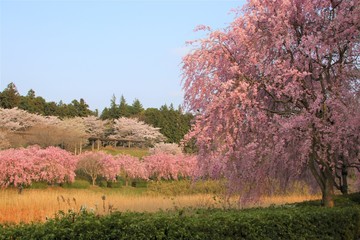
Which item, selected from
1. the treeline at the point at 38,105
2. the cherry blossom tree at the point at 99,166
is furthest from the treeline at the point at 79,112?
the cherry blossom tree at the point at 99,166

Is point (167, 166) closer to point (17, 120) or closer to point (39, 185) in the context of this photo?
point (39, 185)

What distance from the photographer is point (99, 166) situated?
128 feet

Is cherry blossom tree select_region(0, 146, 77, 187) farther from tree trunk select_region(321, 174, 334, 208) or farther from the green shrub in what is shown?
tree trunk select_region(321, 174, 334, 208)

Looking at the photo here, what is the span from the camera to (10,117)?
2215 inches

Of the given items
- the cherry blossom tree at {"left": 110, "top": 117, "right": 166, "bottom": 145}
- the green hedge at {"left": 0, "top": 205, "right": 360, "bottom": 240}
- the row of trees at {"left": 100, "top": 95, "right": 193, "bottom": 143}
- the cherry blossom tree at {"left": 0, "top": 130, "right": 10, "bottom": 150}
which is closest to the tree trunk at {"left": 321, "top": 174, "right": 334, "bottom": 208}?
the green hedge at {"left": 0, "top": 205, "right": 360, "bottom": 240}

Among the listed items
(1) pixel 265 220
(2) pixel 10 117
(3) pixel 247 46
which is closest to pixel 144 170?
(2) pixel 10 117

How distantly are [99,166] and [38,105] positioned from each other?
117 feet

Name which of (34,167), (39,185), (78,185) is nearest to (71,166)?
(78,185)

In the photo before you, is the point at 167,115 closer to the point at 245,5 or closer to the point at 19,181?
the point at 19,181

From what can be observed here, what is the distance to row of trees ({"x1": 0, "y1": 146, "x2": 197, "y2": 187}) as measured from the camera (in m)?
33.0

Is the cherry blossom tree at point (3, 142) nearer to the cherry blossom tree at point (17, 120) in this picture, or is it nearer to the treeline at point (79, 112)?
the cherry blossom tree at point (17, 120)

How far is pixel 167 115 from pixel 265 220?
6761 cm

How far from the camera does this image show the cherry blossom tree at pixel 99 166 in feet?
127

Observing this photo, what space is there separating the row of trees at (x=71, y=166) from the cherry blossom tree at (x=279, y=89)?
54.2 ft
